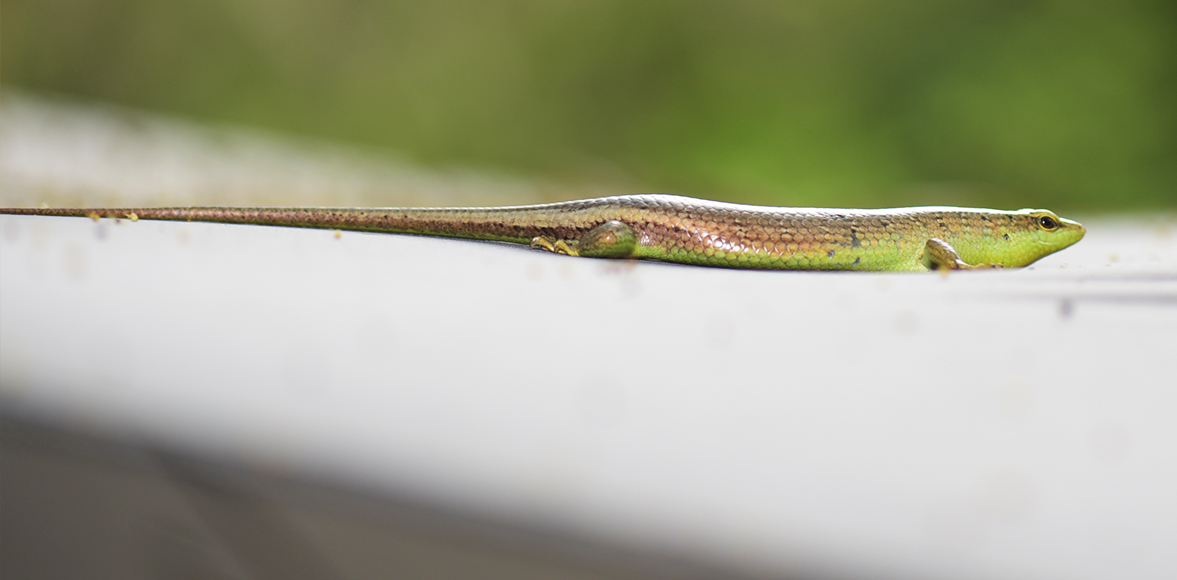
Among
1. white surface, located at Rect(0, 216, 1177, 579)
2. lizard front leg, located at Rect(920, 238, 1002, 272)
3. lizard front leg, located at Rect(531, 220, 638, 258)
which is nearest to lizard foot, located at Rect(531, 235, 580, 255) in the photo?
lizard front leg, located at Rect(531, 220, 638, 258)

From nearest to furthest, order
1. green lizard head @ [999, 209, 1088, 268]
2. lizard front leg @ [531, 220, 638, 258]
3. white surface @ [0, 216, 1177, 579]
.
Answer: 1. white surface @ [0, 216, 1177, 579]
2. lizard front leg @ [531, 220, 638, 258]
3. green lizard head @ [999, 209, 1088, 268]

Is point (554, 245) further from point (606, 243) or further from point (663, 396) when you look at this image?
point (663, 396)

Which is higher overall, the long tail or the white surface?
the long tail

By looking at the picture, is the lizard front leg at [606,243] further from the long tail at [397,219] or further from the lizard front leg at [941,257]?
the lizard front leg at [941,257]

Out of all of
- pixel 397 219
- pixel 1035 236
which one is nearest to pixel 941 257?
pixel 1035 236

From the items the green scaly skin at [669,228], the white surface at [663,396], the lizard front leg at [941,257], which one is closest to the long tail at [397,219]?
the green scaly skin at [669,228]

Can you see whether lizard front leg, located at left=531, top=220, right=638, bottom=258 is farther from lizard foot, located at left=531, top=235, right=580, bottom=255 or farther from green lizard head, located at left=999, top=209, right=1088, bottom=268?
green lizard head, located at left=999, top=209, right=1088, bottom=268
